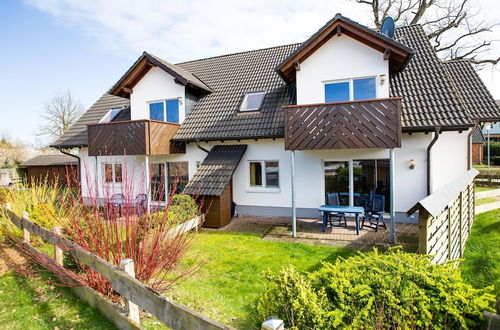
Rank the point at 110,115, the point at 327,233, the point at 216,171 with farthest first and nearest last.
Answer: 1. the point at 110,115
2. the point at 216,171
3. the point at 327,233

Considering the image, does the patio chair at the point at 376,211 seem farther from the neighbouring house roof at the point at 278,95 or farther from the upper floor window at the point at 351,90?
the upper floor window at the point at 351,90

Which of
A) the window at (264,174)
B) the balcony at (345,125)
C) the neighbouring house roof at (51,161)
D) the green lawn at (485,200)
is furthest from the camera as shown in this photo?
the neighbouring house roof at (51,161)

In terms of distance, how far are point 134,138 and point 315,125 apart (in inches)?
316

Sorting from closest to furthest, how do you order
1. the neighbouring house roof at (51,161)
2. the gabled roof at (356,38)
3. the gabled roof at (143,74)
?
the gabled roof at (356,38)
the gabled roof at (143,74)
the neighbouring house roof at (51,161)

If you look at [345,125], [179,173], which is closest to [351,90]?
[345,125]

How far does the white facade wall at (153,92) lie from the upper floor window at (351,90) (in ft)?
24.1

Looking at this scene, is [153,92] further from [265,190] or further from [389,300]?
[389,300]

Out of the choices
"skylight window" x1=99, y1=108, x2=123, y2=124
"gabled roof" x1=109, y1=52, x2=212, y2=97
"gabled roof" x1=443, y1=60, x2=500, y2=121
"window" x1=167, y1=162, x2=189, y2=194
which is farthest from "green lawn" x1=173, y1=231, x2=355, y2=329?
"skylight window" x1=99, y1=108, x2=123, y2=124

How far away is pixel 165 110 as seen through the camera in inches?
561

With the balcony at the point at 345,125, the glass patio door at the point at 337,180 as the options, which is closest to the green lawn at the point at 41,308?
the balcony at the point at 345,125

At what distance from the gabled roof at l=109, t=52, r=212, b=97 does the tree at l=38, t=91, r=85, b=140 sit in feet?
100.0

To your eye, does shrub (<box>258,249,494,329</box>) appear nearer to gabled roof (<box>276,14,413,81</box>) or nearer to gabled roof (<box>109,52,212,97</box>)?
gabled roof (<box>276,14,413,81</box>)

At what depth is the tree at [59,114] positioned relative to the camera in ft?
126

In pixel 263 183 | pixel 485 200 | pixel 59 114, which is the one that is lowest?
pixel 485 200
